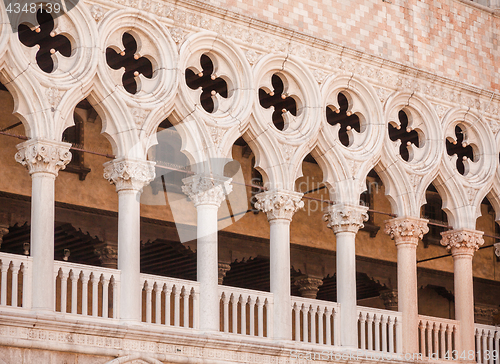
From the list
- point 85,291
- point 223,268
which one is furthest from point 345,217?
point 85,291

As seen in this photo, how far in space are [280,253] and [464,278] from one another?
337 centimetres

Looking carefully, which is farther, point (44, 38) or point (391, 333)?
point (391, 333)

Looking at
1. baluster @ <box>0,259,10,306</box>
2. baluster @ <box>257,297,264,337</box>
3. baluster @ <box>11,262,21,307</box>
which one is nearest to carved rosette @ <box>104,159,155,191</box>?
baluster @ <box>11,262,21,307</box>

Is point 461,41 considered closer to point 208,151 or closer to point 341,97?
point 341,97

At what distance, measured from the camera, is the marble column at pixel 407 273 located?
14328 mm

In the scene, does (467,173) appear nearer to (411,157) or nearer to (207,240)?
(411,157)

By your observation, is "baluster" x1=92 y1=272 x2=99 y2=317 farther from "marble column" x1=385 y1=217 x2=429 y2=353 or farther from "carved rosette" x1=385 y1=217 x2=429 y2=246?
"carved rosette" x1=385 y1=217 x2=429 y2=246

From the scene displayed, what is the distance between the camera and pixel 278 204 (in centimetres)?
1343

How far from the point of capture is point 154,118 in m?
12.5

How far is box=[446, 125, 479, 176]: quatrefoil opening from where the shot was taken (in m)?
15.7

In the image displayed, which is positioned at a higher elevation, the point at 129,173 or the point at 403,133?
the point at 403,133

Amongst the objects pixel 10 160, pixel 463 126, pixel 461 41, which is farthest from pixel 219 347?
pixel 461 41

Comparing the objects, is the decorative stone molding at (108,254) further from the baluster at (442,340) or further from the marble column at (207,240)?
the baluster at (442,340)

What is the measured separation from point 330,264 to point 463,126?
4146mm
